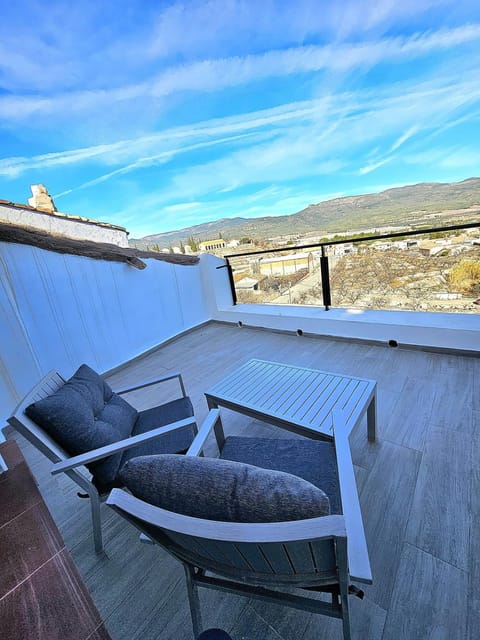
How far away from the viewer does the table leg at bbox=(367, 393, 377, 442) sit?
172cm

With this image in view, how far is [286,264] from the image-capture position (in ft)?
13.6

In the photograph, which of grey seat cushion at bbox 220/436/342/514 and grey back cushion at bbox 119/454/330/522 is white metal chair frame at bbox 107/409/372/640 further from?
grey seat cushion at bbox 220/436/342/514

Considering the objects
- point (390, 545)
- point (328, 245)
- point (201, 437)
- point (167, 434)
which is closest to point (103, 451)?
point (167, 434)

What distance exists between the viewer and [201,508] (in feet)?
2.16

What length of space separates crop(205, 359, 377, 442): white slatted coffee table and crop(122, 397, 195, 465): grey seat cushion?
24 cm

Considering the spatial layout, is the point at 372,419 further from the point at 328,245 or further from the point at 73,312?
the point at 73,312

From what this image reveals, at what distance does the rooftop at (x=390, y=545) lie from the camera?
0.97 m

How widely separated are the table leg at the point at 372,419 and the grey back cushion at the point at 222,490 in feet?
4.30

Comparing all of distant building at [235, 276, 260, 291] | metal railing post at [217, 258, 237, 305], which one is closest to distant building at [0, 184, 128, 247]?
metal railing post at [217, 258, 237, 305]

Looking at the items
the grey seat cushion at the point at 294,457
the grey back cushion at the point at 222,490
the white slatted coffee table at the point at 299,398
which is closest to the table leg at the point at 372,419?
the white slatted coffee table at the point at 299,398

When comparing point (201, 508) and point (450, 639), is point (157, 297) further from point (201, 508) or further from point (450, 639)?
point (450, 639)

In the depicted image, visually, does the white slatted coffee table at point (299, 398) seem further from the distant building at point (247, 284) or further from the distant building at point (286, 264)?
the distant building at point (247, 284)

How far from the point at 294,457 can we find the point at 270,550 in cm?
68

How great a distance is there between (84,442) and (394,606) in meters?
1.51
